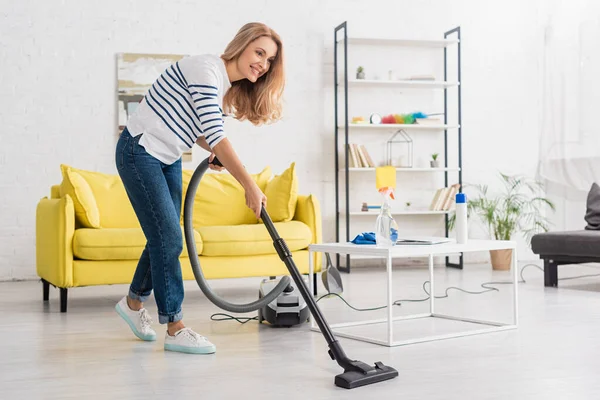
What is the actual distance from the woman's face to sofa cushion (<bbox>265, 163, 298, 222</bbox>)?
2.00 meters

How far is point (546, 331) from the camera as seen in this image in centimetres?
310

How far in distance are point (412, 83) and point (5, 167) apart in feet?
10.6

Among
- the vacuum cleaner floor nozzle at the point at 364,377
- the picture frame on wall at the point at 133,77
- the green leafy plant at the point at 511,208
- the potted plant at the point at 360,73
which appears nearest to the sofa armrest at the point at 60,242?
the picture frame on wall at the point at 133,77

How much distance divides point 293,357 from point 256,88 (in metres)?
0.95

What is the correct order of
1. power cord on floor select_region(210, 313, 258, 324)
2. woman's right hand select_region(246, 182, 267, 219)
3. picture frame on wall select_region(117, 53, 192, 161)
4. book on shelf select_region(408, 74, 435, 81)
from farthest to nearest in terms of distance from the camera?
1. book on shelf select_region(408, 74, 435, 81)
2. picture frame on wall select_region(117, 53, 192, 161)
3. power cord on floor select_region(210, 313, 258, 324)
4. woman's right hand select_region(246, 182, 267, 219)

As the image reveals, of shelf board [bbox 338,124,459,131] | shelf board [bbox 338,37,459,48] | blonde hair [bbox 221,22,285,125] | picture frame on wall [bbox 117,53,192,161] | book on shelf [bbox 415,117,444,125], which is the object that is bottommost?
blonde hair [bbox 221,22,285,125]

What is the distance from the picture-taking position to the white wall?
5.64 metres

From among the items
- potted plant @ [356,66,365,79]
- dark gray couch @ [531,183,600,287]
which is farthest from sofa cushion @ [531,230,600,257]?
potted plant @ [356,66,365,79]

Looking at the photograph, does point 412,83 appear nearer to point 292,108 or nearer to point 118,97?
point 292,108

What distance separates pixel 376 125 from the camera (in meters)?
6.07

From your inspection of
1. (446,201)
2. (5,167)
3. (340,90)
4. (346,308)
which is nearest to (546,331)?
(346,308)

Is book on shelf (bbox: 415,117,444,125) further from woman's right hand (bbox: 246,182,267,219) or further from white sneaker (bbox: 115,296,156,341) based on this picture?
woman's right hand (bbox: 246,182,267,219)

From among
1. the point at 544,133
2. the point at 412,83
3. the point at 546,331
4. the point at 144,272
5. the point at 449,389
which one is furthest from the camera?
the point at 544,133

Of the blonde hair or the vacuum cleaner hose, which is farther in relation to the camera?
the vacuum cleaner hose
